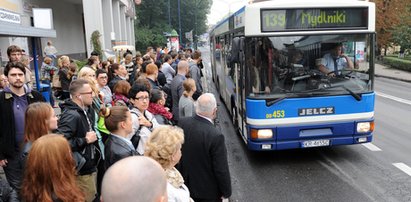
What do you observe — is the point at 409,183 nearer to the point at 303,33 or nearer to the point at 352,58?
the point at 352,58

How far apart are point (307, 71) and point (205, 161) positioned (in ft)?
11.1

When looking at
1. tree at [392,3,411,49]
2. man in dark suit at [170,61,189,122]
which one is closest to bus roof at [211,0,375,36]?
man in dark suit at [170,61,189,122]

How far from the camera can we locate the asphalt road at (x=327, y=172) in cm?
575

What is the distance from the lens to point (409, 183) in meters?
6.04

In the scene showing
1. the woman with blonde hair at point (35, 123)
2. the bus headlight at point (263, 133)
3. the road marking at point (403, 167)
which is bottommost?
the road marking at point (403, 167)

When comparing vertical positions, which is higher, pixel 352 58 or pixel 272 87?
pixel 352 58

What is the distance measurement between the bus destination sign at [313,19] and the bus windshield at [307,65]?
170 mm

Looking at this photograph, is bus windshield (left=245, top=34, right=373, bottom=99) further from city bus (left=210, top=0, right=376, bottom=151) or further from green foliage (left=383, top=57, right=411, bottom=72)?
green foliage (left=383, top=57, right=411, bottom=72)

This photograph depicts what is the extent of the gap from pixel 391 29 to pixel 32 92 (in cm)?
3398

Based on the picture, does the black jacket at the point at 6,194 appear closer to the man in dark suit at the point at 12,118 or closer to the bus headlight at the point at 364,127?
the man in dark suit at the point at 12,118

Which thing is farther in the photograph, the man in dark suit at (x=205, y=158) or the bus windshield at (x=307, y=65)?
the bus windshield at (x=307, y=65)

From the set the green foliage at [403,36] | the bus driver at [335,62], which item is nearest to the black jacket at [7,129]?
the bus driver at [335,62]

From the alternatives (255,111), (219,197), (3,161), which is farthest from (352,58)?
(3,161)

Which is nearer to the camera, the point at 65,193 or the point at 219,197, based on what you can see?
the point at 65,193
